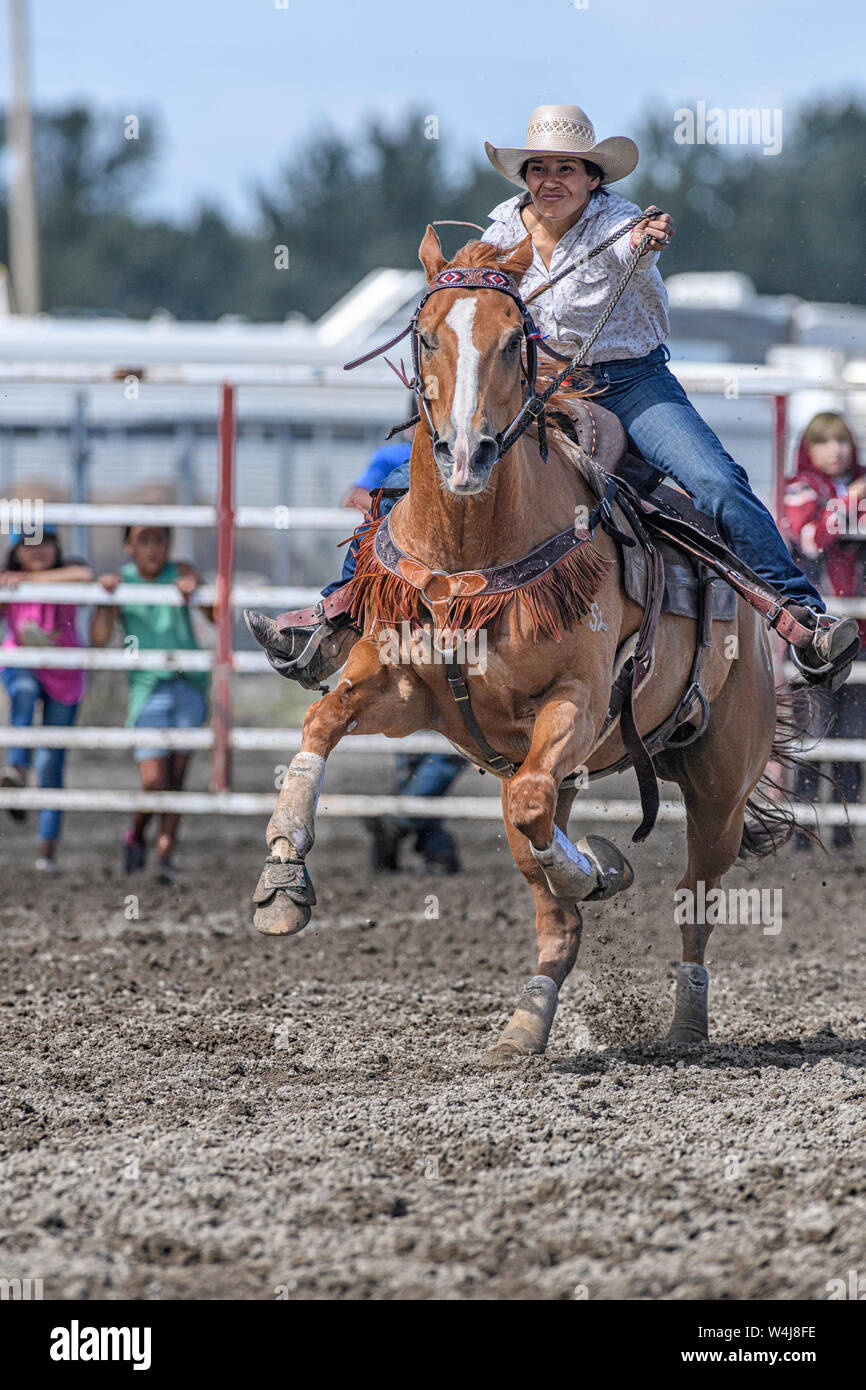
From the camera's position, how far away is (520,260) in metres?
4.07

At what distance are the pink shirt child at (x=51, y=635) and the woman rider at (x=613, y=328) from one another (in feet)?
13.9

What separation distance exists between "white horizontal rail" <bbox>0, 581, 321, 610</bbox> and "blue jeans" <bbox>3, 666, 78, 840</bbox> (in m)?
0.45

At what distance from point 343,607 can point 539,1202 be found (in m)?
1.79

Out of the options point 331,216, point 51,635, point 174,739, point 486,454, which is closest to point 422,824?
point 174,739

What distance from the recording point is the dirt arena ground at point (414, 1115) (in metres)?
2.98

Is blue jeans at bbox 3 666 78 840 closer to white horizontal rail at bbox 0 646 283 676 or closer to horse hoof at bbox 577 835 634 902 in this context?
white horizontal rail at bbox 0 646 283 676

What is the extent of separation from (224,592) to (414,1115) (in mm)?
4785

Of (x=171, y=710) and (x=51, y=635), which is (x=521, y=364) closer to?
(x=171, y=710)

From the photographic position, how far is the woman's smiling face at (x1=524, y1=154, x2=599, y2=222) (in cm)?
454

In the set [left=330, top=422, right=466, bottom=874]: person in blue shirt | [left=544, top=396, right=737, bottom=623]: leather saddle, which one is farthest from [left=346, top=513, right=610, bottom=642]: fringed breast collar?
[left=330, top=422, right=466, bottom=874]: person in blue shirt

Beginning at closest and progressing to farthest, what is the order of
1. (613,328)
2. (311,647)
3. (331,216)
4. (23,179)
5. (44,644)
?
(311,647) < (613,328) < (44,644) < (23,179) < (331,216)

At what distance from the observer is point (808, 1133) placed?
3783 mm

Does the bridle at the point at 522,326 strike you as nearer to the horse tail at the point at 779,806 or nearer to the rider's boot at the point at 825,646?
the rider's boot at the point at 825,646

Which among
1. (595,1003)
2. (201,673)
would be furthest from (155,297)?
(595,1003)
